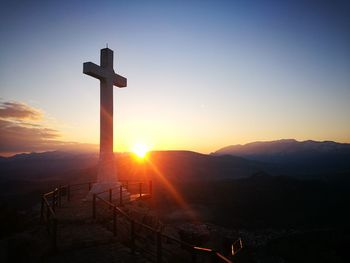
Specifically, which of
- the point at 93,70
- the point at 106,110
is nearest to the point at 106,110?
the point at 106,110

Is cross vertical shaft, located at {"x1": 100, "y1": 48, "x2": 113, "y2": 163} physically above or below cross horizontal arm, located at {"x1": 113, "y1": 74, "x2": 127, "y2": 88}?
below

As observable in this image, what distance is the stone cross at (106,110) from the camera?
1365cm

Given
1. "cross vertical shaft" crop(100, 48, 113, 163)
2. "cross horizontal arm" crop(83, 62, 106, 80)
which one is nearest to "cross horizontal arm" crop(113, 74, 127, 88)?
"cross vertical shaft" crop(100, 48, 113, 163)

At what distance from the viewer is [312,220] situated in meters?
48.0

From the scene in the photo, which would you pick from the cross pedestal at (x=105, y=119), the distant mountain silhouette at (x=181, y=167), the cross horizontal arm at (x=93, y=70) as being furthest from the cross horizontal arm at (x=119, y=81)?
the distant mountain silhouette at (x=181, y=167)

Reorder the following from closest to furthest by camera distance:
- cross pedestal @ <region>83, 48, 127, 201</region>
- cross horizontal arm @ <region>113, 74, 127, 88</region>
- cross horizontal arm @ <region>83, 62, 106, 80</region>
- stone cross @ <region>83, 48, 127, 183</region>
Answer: cross horizontal arm @ <region>83, 62, 106, 80</region> < cross pedestal @ <region>83, 48, 127, 201</region> < stone cross @ <region>83, 48, 127, 183</region> < cross horizontal arm @ <region>113, 74, 127, 88</region>

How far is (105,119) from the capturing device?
13992 mm

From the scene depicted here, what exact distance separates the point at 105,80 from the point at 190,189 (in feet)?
185

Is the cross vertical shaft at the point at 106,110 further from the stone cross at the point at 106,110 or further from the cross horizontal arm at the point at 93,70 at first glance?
the cross horizontal arm at the point at 93,70

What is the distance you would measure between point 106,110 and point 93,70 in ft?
6.82

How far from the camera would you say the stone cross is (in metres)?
13.6

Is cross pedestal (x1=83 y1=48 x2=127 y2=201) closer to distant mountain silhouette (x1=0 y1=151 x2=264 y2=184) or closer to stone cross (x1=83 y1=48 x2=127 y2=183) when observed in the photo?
stone cross (x1=83 y1=48 x2=127 y2=183)

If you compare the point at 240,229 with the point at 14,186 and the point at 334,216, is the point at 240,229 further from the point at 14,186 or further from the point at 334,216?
the point at 14,186

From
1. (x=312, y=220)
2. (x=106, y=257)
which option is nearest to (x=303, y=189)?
(x=312, y=220)
